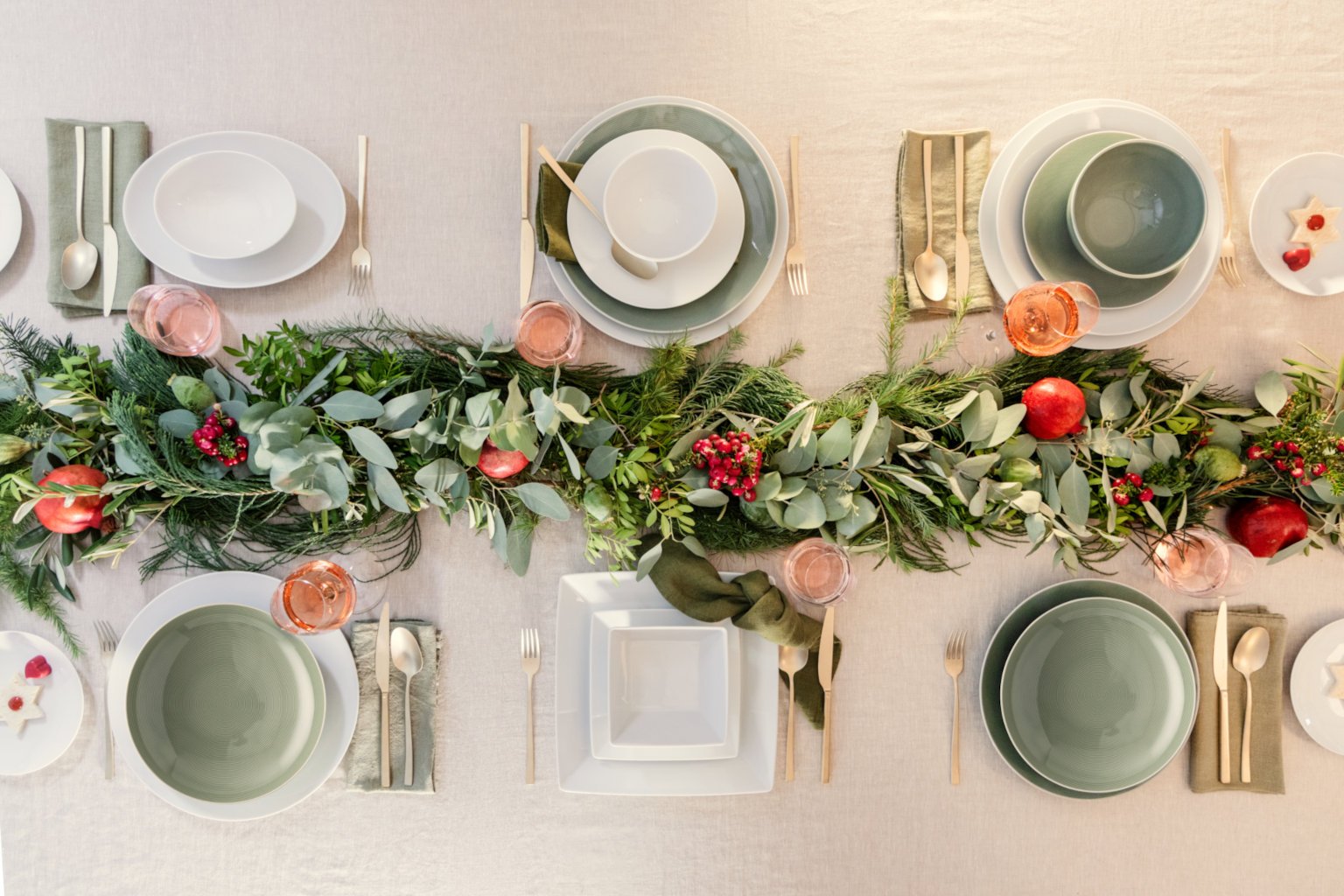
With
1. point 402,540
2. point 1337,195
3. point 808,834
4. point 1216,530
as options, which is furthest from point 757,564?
point 1337,195

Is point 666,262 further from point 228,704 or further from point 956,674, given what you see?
point 228,704

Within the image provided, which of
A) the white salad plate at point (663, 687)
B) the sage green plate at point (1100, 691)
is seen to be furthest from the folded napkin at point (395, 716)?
the sage green plate at point (1100, 691)

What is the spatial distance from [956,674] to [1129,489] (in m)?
0.37

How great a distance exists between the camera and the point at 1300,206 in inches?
48.1

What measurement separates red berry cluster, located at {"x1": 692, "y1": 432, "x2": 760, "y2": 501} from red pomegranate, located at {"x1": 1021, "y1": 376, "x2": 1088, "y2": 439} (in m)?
0.40

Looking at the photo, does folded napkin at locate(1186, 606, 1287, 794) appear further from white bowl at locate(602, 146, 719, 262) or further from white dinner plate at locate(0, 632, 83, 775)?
white dinner plate at locate(0, 632, 83, 775)

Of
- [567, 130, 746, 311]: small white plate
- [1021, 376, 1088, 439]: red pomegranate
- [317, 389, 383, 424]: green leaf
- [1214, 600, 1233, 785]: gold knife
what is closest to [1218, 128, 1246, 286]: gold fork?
[1021, 376, 1088, 439]: red pomegranate

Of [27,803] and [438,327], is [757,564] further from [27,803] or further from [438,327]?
[27,803]

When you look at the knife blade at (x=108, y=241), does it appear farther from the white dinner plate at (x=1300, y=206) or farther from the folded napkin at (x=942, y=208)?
the white dinner plate at (x=1300, y=206)

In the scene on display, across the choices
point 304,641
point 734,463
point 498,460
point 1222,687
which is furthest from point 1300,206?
point 304,641

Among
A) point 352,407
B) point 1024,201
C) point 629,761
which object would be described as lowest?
point 629,761

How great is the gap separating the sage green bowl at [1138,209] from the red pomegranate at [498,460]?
829 mm

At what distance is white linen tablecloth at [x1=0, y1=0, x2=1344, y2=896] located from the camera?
119 cm

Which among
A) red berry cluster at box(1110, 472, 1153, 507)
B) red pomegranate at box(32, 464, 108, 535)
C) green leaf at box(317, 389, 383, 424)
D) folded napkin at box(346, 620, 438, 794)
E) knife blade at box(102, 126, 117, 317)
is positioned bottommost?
folded napkin at box(346, 620, 438, 794)
